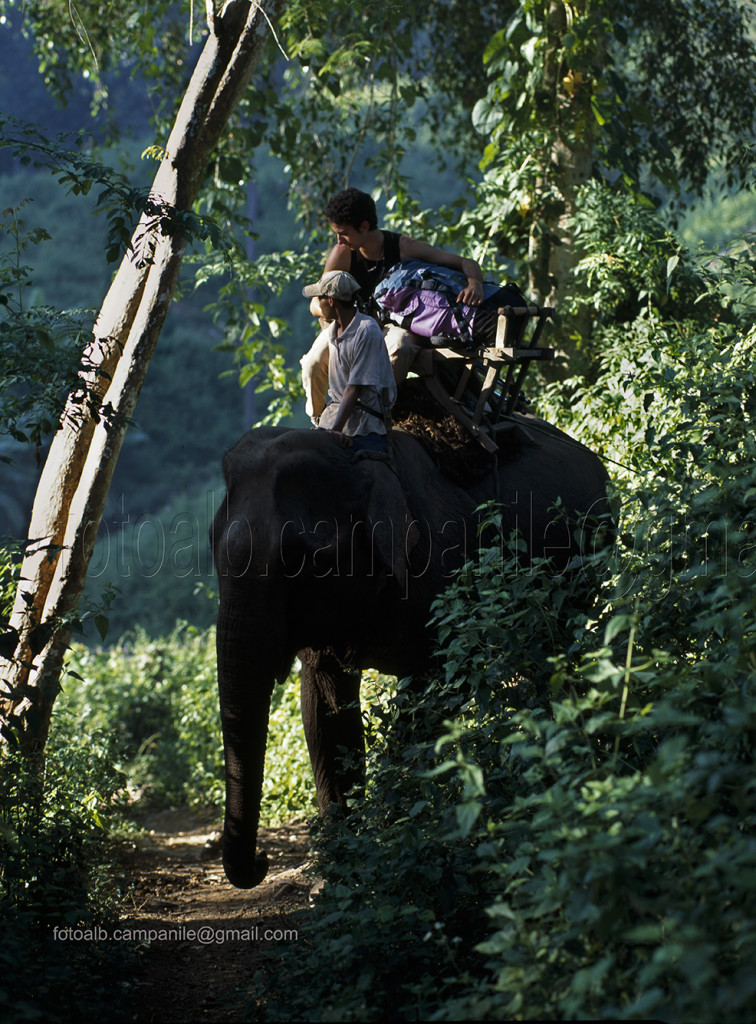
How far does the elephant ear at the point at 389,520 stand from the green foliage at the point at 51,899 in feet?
5.34

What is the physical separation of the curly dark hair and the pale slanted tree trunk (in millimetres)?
724

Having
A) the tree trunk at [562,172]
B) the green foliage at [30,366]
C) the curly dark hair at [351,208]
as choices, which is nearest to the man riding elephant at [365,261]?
the curly dark hair at [351,208]

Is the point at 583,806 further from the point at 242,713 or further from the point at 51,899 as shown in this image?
the point at 51,899

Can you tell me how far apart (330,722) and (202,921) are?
1.02 m

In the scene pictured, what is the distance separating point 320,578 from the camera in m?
3.94

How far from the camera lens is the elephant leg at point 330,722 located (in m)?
4.70

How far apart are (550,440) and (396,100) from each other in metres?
3.64

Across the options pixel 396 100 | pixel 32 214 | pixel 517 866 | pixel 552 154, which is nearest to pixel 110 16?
pixel 396 100

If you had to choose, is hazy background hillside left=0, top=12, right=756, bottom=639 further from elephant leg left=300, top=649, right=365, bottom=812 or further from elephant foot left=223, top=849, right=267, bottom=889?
elephant foot left=223, top=849, right=267, bottom=889

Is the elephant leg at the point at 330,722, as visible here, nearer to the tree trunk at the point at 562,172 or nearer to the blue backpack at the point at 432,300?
the blue backpack at the point at 432,300

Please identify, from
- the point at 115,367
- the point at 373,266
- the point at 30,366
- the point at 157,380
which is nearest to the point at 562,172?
the point at 373,266

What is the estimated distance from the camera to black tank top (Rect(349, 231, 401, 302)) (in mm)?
5020

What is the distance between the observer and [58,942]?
3543 mm

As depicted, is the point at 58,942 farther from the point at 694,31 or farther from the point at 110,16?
the point at 694,31
